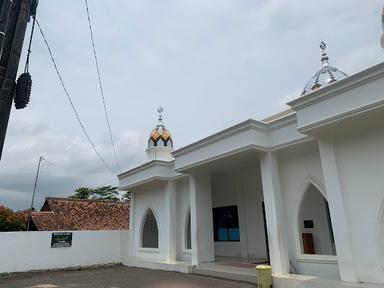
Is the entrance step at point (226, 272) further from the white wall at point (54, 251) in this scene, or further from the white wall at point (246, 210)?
the white wall at point (54, 251)

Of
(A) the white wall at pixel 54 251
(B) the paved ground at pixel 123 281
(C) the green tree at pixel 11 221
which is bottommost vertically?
(B) the paved ground at pixel 123 281

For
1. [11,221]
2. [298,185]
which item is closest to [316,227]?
[298,185]

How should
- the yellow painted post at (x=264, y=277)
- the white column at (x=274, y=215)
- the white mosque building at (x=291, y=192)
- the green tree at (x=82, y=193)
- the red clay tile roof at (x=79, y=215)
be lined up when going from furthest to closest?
the green tree at (x=82, y=193)
the red clay tile roof at (x=79, y=215)
the white column at (x=274, y=215)
the yellow painted post at (x=264, y=277)
the white mosque building at (x=291, y=192)

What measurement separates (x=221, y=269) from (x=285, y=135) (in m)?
4.16

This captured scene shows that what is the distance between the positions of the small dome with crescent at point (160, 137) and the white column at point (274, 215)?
7.72 meters

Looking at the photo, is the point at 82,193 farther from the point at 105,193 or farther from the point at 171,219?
the point at 171,219

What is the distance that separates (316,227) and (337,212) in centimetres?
272

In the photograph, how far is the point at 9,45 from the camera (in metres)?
3.50

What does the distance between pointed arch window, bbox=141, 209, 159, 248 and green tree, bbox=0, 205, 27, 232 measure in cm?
914

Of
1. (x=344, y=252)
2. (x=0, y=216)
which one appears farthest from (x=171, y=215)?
(x=0, y=216)

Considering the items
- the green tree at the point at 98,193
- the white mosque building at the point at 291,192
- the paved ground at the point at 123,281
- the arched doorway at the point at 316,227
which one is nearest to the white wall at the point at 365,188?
the white mosque building at the point at 291,192

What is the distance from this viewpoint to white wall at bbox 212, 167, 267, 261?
35.3ft

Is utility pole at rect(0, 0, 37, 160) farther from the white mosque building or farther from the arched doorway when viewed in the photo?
the arched doorway

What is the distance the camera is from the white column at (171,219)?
38.2ft
